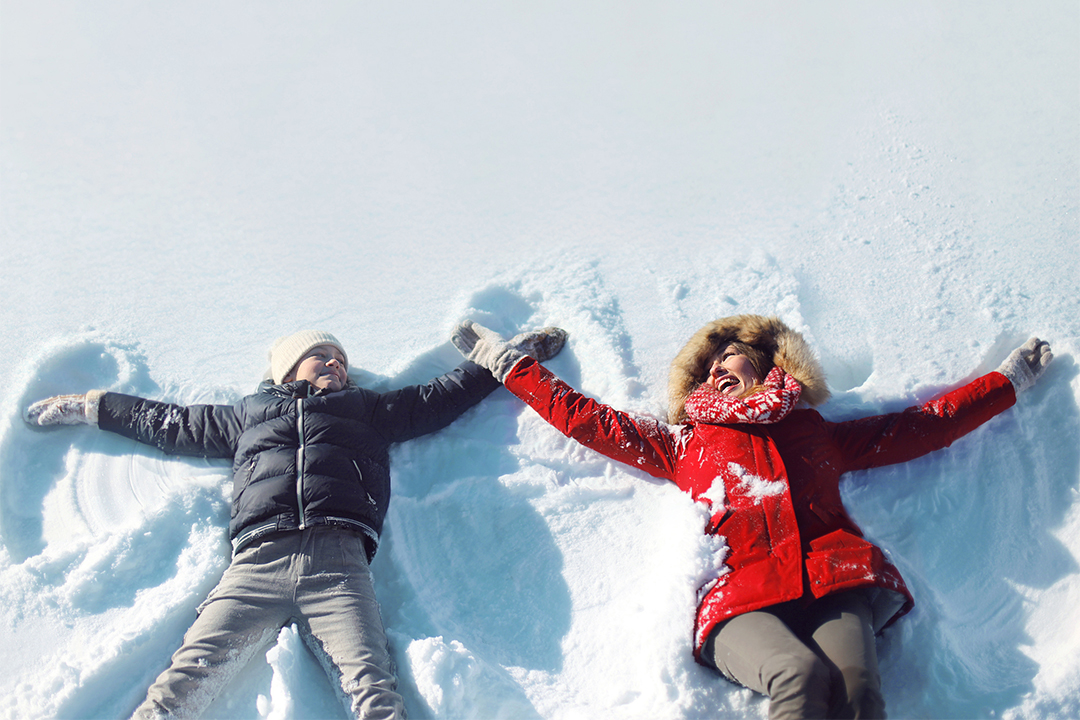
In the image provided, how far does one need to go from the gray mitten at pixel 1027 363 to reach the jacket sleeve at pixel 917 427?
9cm

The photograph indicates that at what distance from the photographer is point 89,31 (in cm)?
540

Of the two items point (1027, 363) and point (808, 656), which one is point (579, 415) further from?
point (1027, 363)

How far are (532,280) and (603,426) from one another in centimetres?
108

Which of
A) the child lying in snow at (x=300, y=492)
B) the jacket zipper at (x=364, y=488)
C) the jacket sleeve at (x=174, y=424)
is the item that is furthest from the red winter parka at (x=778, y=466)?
the jacket sleeve at (x=174, y=424)

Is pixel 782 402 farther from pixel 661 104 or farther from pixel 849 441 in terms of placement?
pixel 661 104

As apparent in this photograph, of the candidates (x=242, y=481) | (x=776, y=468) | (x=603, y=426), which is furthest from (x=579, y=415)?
(x=242, y=481)

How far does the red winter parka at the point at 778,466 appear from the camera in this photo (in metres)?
2.37

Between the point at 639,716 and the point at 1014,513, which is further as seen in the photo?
the point at 1014,513

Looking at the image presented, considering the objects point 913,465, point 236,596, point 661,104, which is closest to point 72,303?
point 236,596

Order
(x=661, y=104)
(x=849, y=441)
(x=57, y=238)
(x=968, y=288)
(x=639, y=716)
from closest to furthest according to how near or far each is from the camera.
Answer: (x=639, y=716) → (x=849, y=441) → (x=968, y=288) → (x=57, y=238) → (x=661, y=104)

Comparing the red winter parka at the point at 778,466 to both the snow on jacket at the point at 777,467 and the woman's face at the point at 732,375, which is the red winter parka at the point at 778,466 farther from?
the woman's face at the point at 732,375

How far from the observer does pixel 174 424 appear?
119 inches

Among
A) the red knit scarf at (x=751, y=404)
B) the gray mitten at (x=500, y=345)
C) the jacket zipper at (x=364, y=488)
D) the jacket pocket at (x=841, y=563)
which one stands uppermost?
the gray mitten at (x=500, y=345)

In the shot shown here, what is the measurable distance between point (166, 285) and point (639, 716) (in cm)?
319
